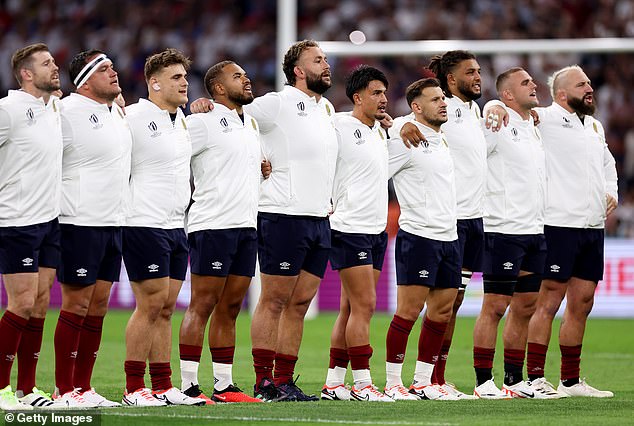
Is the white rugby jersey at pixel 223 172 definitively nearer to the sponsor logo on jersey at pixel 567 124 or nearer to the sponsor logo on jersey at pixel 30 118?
the sponsor logo on jersey at pixel 30 118

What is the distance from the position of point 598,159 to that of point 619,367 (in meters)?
3.08

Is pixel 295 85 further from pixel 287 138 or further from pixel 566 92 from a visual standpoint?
pixel 566 92

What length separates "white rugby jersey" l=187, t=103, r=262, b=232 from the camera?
11055 mm

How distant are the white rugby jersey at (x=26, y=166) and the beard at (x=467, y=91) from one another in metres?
3.99

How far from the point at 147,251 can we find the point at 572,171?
4.39 meters

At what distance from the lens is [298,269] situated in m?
11.3

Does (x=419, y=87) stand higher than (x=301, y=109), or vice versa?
(x=419, y=87)

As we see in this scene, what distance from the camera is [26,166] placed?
10.2 m

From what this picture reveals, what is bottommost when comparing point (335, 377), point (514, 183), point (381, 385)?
point (381, 385)

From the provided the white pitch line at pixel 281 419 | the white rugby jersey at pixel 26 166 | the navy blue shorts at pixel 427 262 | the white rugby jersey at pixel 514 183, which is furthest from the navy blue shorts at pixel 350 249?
the white rugby jersey at pixel 26 166

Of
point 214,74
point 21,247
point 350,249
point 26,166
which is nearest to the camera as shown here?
point 21,247

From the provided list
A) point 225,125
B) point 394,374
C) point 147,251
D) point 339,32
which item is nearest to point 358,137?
point 225,125

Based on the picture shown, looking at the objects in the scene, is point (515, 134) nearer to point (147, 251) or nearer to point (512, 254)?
point (512, 254)

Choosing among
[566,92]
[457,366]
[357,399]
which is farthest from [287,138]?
[457,366]
